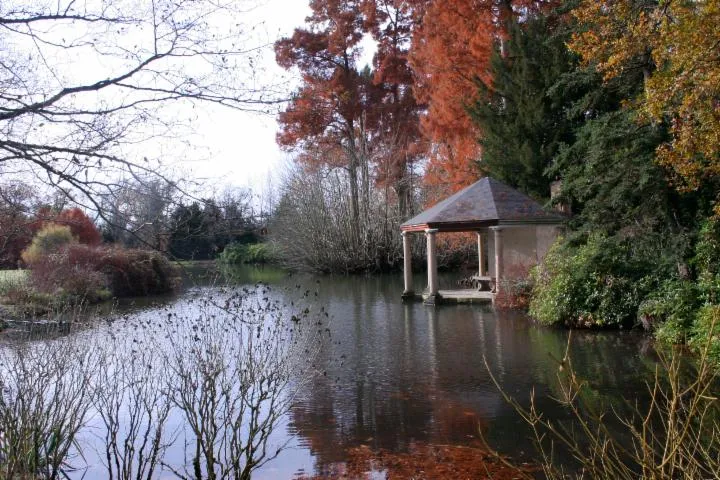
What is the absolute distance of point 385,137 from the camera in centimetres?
3259

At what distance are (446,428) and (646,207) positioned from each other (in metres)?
7.21

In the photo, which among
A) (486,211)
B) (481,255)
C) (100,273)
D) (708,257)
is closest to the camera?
A: (708,257)

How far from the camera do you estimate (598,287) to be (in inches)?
525

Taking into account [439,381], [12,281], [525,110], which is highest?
[525,110]

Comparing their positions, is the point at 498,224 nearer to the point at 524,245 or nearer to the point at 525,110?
the point at 524,245

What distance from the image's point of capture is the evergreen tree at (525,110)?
19.9 m

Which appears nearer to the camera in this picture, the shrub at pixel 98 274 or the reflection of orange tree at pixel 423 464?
the reflection of orange tree at pixel 423 464

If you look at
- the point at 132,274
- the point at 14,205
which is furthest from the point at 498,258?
the point at 14,205

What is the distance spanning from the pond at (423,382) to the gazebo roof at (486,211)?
9.72ft

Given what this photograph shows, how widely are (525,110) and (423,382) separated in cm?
1337

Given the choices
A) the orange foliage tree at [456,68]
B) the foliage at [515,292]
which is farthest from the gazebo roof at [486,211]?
the orange foliage tree at [456,68]

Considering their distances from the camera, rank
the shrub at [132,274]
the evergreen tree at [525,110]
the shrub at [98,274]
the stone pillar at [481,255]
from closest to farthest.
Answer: the evergreen tree at [525,110] → the shrub at [98,274] → the stone pillar at [481,255] → the shrub at [132,274]

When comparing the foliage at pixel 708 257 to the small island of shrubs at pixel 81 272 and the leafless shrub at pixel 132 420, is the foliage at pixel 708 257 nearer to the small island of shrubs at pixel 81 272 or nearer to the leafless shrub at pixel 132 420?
the leafless shrub at pixel 132 420

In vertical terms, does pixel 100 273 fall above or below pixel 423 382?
above
